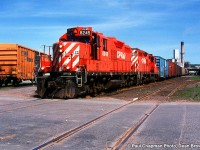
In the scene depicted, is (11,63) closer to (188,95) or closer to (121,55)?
(121,55)

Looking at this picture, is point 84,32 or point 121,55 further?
point 121,55

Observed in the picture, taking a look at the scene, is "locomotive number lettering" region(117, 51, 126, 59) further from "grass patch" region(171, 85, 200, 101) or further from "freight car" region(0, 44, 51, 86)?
"freight car" region(0, 44, 51, 86)

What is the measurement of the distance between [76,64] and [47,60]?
1.88 meters

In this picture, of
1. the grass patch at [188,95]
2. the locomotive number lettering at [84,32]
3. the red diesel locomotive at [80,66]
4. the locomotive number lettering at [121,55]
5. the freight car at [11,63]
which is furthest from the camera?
the freight car at [11,63]

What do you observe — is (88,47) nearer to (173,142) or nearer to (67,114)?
(67,114)

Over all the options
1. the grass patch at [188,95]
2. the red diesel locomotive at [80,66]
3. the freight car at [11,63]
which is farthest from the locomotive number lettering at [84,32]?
the freight car at [11,63]

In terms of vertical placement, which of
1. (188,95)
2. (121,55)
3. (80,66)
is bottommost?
(188,95)

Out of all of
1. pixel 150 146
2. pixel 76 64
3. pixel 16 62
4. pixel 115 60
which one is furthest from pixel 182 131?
pixel 16 62

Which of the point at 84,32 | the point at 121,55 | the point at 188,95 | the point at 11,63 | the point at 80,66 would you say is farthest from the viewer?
the point at 11,63

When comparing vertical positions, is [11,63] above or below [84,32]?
below

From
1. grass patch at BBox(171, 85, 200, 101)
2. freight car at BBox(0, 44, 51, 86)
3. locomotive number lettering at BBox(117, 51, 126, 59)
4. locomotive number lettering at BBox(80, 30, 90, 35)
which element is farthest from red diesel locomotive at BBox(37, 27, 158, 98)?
freight car at BBox(0, 44, 51, 86)

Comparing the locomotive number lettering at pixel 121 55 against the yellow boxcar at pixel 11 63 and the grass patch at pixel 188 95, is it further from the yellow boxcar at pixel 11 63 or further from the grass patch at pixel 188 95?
the yellow boxcar at pixel 11 63

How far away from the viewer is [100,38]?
19906 mm

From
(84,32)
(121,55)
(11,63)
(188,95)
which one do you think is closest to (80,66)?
(84,32)
